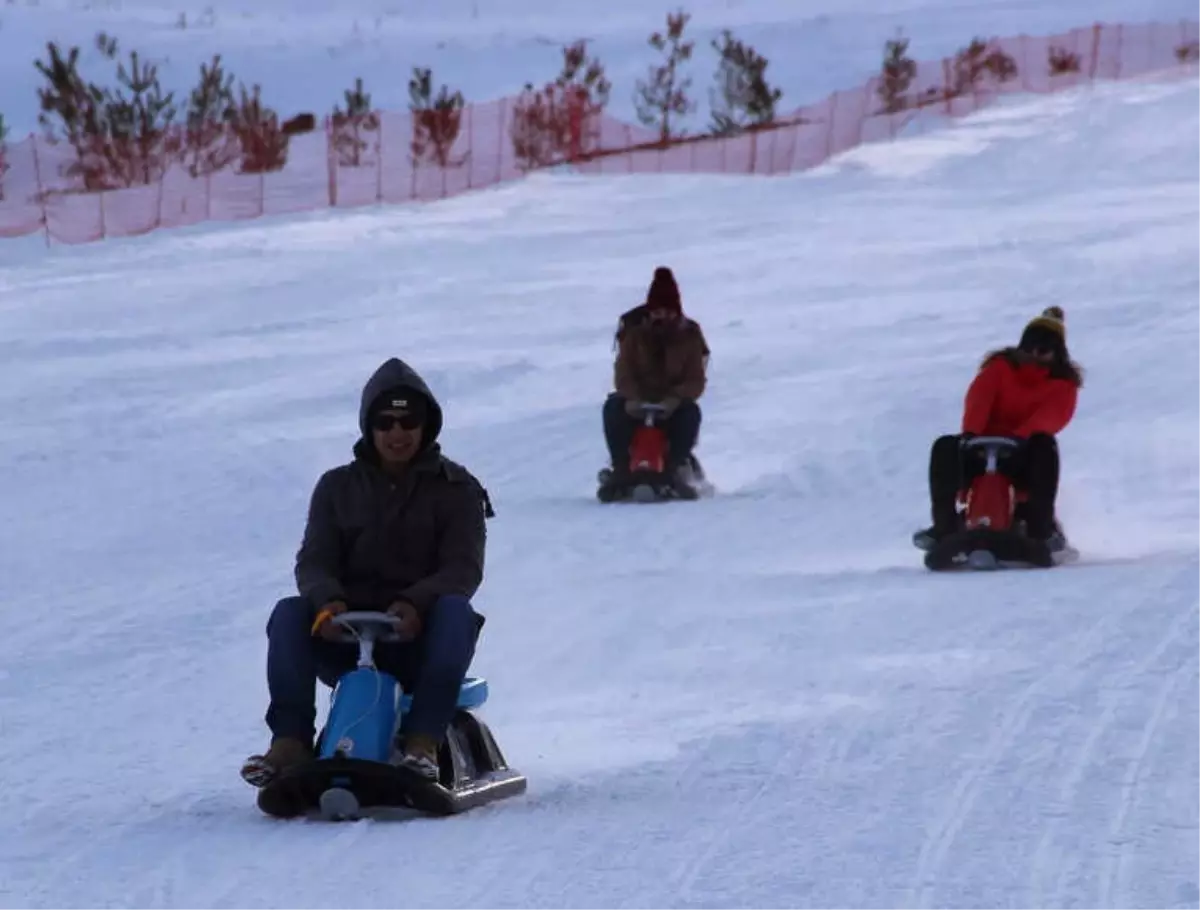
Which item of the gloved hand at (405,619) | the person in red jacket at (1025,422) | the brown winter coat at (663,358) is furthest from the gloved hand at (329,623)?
the brown winter coat at (663,358)

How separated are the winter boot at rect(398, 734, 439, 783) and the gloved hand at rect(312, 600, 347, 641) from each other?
32cm

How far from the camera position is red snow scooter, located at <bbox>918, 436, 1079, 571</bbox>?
12.6m

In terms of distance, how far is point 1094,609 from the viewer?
1075 centimetres

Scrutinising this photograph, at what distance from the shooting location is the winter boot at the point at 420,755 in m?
6.95

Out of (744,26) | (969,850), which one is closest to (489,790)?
(969,850)

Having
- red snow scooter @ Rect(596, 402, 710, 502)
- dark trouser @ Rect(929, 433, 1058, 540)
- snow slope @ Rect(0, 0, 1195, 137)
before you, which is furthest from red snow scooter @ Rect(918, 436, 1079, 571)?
snow slope @ Rect(0, 0, 1195, 137)

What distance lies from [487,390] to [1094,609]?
12.6 meters

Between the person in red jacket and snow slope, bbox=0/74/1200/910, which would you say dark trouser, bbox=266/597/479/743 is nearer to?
snow slope, bbox=0/74/1200/910

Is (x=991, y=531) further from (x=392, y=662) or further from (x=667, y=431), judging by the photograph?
(x=392, y=662)

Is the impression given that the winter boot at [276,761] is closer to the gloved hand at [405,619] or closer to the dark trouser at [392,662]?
the dark trouser at [392,662]

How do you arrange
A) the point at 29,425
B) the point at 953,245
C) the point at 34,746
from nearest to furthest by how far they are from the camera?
the point at 34,746
the point at 29,425
the point at 953,245

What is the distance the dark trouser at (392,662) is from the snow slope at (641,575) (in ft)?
1.03

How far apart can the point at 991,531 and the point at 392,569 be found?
19.1 feet

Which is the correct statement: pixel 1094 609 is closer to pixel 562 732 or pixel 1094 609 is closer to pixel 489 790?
pixel 562 732
